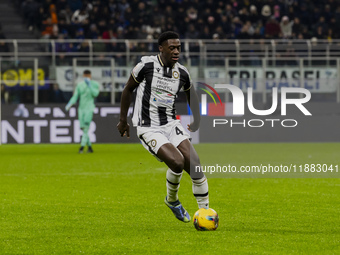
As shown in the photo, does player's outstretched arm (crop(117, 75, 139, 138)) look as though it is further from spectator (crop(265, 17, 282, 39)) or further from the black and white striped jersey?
spectator (crop(265, 17, 282, 39))

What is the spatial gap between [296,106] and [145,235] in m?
3.14

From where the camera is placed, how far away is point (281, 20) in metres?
26.7

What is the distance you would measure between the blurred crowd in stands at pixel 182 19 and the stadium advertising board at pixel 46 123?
4501 mm

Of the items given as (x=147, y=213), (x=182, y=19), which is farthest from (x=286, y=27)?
(x=147, y=213)

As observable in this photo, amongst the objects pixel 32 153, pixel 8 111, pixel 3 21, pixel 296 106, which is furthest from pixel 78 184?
pixel 3 21

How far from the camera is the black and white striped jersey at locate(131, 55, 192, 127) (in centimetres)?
729

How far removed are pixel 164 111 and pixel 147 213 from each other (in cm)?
145

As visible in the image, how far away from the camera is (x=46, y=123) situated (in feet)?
67.4

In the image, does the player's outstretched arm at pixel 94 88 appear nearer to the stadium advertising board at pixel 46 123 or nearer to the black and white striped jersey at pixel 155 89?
the stadium advertising board at pixel 46 123

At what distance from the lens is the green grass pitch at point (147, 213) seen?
621 centimetres

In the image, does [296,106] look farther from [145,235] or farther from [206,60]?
[206,60]

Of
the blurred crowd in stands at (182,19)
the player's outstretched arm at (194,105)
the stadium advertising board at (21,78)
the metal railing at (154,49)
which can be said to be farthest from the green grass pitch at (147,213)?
the blurred crowd in stands at (182,19)

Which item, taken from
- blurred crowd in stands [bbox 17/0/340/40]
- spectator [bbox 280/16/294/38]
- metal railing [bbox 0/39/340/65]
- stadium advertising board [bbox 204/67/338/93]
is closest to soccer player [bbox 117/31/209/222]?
stadium advertising board [bbox 204/67/338/93]

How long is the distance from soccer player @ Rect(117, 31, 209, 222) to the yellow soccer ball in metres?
0.19
